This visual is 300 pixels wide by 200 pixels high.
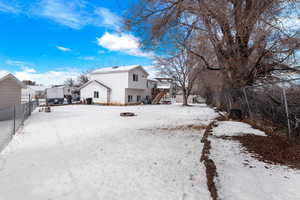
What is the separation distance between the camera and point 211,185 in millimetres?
2666

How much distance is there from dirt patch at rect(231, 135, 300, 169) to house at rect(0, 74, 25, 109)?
13401 millimetres

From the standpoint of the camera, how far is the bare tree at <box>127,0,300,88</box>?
196 inches

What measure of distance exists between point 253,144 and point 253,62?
5404 millimetres

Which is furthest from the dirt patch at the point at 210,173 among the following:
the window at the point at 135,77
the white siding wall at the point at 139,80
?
the window at the point at 135,77

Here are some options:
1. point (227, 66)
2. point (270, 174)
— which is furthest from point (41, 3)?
point (270, 174)

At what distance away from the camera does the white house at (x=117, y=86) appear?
2403cm

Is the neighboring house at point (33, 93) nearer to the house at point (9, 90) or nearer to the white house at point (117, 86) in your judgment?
the white house at point (117, 86)

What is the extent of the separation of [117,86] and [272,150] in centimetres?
2230

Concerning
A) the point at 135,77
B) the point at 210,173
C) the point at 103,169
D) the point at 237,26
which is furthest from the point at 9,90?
the point at 135,77

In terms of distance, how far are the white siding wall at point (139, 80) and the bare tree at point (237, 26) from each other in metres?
16.9

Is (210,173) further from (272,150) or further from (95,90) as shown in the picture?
(95,90)

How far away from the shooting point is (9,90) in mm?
11219

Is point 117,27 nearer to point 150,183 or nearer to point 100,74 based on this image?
point 150,183

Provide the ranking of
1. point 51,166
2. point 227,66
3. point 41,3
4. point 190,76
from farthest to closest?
point 190,76 < point 41,3 < point 227,66 < point 51,166
